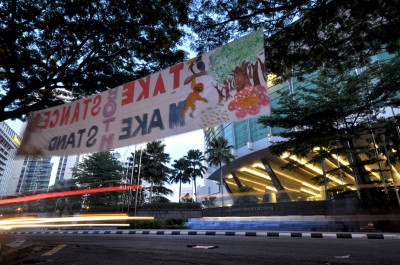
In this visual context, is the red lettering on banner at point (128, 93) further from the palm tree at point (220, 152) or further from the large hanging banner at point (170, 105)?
the palm tree at point (220, 152)

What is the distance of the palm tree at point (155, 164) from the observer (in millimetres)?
44656

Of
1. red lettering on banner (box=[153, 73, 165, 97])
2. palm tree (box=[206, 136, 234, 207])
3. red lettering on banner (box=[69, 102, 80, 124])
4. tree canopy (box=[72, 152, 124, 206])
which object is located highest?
palm tree (box=[206, 136, 234, 207])

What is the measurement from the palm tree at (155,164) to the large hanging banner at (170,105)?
40.2 m

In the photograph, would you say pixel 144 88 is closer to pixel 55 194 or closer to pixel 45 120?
pixel 45 120

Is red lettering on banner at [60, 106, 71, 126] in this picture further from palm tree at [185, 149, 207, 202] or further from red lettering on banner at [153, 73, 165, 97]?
palm tree at [185, 149, 207, 202]

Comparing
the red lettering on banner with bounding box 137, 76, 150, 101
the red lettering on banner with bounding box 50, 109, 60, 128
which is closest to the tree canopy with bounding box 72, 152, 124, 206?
the red lettering on banner with bounding box 50, 109, 60, 128

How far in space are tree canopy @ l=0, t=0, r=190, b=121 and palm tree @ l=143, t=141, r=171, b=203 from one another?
38.4m

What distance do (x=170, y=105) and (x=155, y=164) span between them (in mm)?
41744

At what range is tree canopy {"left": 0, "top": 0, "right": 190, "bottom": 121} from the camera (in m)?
5.25

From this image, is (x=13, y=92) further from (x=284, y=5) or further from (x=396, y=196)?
(x=396, y=196)

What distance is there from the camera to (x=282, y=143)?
16844mm

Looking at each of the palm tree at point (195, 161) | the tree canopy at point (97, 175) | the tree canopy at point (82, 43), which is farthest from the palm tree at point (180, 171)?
the tree canopy at point (82, 43)

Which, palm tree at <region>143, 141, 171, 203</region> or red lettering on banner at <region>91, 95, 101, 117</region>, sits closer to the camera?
red lettering on banner at <region>91, 95, 101, 117</region>

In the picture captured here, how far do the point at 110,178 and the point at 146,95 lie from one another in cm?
3888
